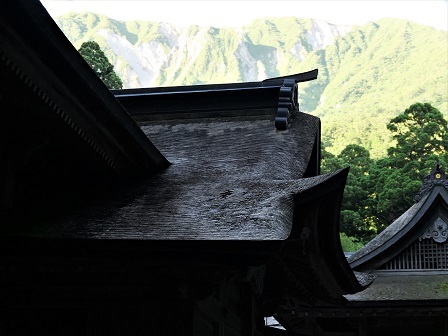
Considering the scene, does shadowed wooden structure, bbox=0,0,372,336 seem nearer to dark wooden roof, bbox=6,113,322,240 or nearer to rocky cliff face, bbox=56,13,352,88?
dark wooden roof, bbox=6,113,322,240

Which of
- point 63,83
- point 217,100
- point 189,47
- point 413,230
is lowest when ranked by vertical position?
point 63,83

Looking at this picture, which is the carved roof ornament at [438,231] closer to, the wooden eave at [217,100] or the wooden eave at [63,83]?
the wooden eave at [217,100]

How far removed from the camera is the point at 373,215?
39406 mm

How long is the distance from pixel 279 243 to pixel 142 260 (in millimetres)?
1119

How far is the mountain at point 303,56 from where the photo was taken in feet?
324

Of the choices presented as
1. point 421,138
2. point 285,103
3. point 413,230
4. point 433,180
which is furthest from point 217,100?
point 421,138

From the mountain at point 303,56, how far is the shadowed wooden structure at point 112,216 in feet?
222

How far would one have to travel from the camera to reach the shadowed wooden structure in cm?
521

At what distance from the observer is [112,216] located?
588 centimetres

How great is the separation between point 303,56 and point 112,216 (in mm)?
158060

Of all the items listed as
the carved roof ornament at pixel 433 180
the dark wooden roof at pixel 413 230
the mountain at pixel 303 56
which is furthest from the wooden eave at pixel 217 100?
the mountain at pixel 303 56

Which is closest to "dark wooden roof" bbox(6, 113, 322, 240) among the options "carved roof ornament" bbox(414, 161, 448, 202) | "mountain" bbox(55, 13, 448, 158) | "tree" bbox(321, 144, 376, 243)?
"carved roof ornament" bbox(414, 161, 448, 202)

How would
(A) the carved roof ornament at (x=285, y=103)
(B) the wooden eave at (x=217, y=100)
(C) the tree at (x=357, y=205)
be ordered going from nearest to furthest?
(A) the carved roof ornament at (x=285, y=103) < (B) the wooden eave at (x=217, y=100) < (C) the tree at (x=357, y=205)

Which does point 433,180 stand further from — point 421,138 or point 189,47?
point 189,47
